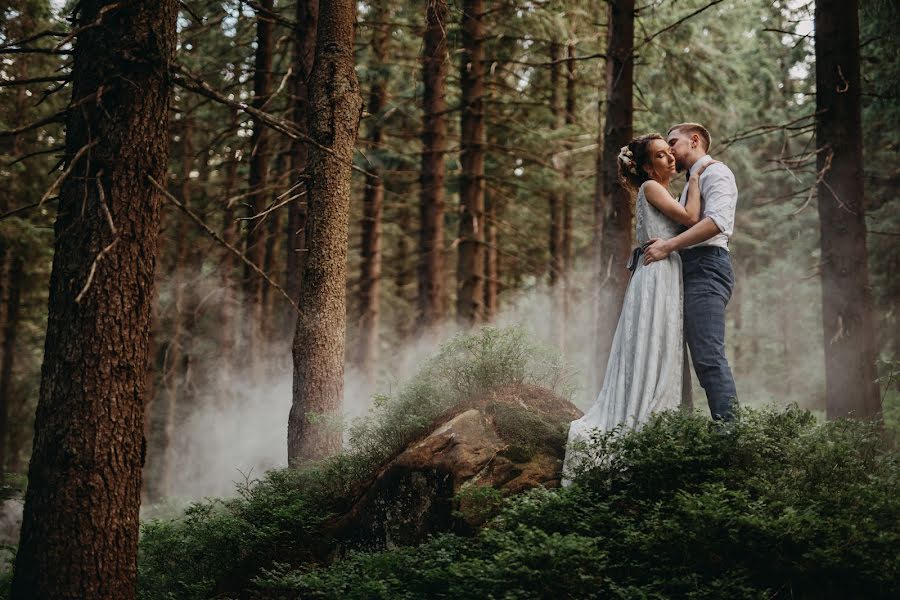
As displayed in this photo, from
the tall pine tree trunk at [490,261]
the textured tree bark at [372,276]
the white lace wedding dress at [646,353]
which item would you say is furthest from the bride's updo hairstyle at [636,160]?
the tall pine tree trunk at [490,261]

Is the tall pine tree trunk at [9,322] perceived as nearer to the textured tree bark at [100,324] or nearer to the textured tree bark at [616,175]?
the textured tree bark at [616,175]

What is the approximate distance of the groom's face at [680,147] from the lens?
6562 millimetres

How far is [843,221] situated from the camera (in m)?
8.52

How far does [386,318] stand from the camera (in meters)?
29.6

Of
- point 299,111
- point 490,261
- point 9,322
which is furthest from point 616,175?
point 9,322

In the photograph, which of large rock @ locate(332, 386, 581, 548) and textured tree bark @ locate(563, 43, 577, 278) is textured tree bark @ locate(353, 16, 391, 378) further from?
large rock @ locate(332, 386, 581, 548)

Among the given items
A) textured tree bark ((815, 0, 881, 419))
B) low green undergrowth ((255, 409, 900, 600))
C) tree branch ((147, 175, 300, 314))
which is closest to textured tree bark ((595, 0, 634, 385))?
textured tree bark ((815, 0, 881, 419))

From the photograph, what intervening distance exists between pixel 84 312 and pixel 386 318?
81.8ft

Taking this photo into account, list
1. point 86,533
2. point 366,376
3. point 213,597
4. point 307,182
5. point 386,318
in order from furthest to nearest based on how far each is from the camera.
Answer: point 386,318 < point 366,376 < point 307,182 < point 213,597 < point 86,533

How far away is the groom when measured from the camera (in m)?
5.81

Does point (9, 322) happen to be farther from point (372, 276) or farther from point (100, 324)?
point (100, 324)

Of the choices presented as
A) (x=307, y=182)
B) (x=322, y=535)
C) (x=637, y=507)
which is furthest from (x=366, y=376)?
(x=637, y=507)

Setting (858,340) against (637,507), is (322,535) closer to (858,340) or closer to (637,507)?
(637,507)

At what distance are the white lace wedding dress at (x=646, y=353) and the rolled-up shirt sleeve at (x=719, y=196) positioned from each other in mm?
354
